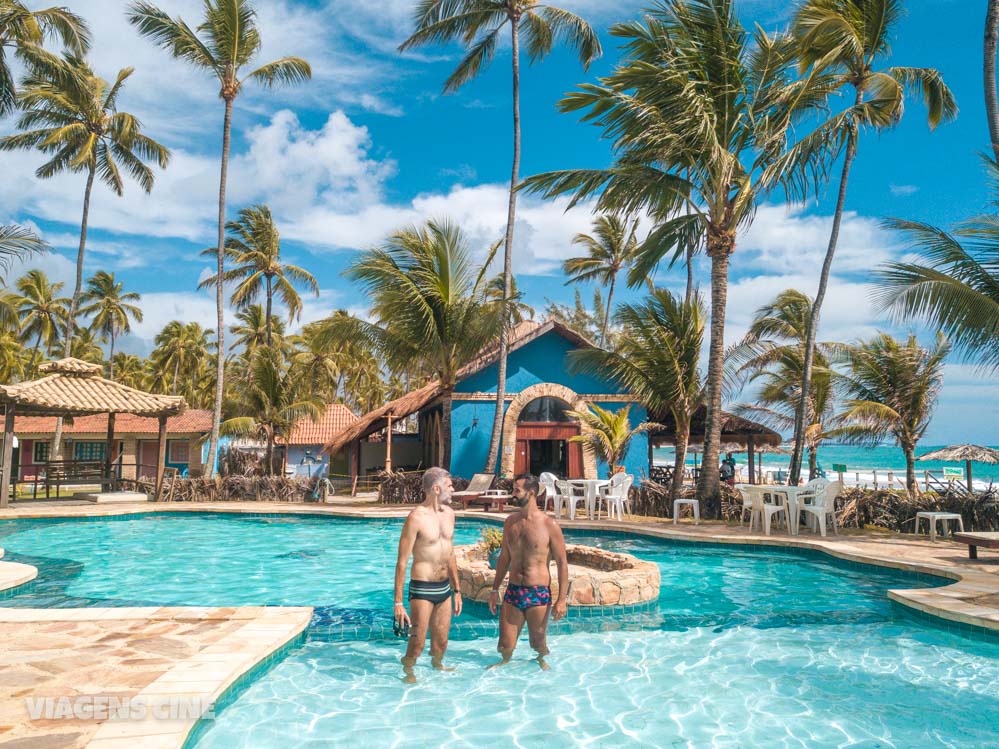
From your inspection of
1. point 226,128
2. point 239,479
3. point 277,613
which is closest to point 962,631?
point 277,613

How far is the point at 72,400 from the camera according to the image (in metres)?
16.7

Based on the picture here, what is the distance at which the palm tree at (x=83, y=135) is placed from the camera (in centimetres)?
2295

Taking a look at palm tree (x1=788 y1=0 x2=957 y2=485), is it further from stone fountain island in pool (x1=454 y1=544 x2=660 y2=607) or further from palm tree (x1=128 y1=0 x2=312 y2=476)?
palm tree (x1=128 y1=0 x2=312 y2=476)

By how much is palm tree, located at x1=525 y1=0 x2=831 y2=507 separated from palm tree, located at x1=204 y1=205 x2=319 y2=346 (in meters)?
19.0

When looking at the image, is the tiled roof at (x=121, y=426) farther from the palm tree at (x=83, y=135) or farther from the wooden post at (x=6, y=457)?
the wooden post at (x=6, y=457)

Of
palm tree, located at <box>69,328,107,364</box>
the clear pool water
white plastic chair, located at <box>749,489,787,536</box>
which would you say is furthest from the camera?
palm tree, located at <box>69,328,107,364</box>

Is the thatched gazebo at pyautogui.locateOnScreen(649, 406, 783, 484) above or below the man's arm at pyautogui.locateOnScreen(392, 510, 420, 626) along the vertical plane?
above

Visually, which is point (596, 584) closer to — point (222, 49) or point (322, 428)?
point (222, 49)

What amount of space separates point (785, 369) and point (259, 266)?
844 inches

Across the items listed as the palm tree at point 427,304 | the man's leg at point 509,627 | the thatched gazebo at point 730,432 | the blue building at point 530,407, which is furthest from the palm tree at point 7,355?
the man's leg at point 509,627

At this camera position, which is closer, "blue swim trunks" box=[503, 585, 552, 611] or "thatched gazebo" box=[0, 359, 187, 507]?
"blue swim trunks" box=[503, 585, 552, 611]

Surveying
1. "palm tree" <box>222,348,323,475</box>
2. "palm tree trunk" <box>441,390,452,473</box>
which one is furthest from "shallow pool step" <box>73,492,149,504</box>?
"palm tree trunk" <box>441,390,452,473</box>

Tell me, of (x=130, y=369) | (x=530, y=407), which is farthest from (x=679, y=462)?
(x=130, y=369)

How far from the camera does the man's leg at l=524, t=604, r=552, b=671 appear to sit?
5195mm
